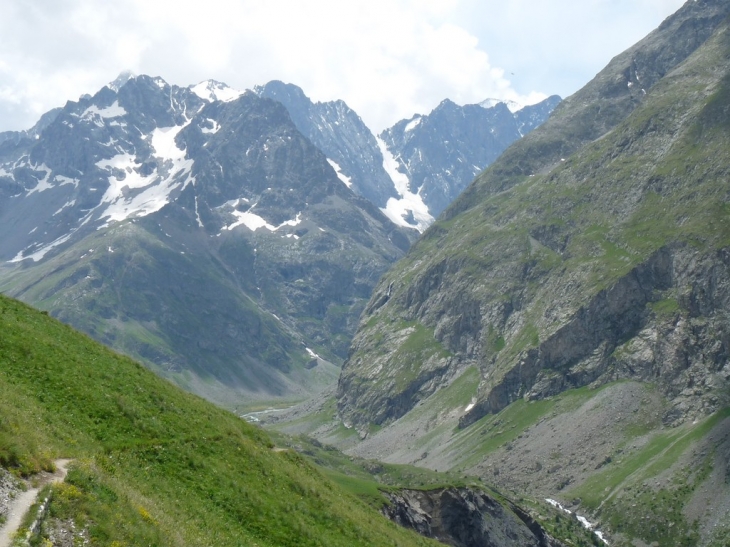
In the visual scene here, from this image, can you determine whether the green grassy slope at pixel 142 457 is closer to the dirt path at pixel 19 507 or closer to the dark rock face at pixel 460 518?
the dirt path at pixel 19 507

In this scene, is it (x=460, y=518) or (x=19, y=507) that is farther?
(x=460, y=518)

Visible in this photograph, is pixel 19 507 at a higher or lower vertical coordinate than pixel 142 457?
higher

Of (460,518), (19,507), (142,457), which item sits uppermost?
(19,507)

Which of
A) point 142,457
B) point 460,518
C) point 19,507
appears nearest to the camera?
point 19,507

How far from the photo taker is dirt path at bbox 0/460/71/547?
23.4 m

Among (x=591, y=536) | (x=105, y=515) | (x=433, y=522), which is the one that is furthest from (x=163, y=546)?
(x=591, y=536)

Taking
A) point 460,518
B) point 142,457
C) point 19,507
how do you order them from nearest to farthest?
point 19,507 → point 142,457 → point 460,518

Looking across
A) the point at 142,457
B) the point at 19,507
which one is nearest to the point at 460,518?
the point at 142,457

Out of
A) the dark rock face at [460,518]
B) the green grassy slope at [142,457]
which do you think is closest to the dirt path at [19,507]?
the green grassy slope at [142,457]

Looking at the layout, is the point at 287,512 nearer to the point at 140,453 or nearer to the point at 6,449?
the point at 140,453

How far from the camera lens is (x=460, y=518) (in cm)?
9569

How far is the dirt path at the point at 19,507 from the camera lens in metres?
23.4

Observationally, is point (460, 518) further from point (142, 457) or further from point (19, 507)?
point (19, 507)

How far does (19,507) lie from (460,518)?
7847cm
